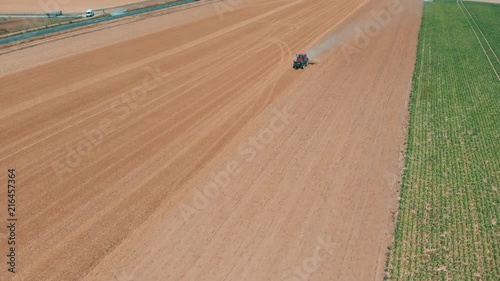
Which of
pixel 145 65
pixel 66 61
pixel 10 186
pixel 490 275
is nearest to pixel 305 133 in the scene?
pixel 490 275

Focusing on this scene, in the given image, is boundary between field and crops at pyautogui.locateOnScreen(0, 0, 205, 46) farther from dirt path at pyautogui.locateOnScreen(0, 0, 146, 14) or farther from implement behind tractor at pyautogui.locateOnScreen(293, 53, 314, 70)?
implement behind tractor at pyautogui.locateOnScreen(293, 53, 314, 70)

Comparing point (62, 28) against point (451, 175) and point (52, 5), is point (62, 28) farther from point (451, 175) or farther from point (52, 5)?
point (451, 175)

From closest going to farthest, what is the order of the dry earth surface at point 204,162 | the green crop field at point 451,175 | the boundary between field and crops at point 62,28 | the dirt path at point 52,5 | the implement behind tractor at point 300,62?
the green crop field at point 451,175, the dry earth surface at point 204,162, the implement behind tractor at point 300,62, the boundary between field and crops at point 62,28, the dirt path at point 52,5

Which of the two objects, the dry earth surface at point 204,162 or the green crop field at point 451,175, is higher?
the dry earth surface at point 204,162

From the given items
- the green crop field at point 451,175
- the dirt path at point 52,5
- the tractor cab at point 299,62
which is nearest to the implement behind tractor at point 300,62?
the tractor cab at point 299,62

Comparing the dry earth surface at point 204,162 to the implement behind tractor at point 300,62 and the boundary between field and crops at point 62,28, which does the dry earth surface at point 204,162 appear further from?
the boundary between field and crops at point 62,28

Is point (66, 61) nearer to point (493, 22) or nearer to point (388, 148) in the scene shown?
point (388, 148)

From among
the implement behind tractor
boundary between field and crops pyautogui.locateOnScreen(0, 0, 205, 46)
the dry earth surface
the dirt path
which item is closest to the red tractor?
the implement behind tractor
